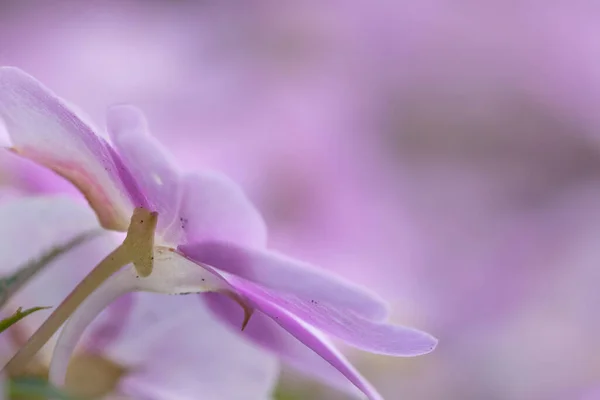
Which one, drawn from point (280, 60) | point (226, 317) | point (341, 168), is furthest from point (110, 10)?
point (226, 317)

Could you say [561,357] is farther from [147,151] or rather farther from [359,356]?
[147,151]

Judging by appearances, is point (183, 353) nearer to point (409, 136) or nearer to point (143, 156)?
point (143, 156)

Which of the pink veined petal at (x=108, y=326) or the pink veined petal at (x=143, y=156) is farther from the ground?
the pink veined petal at (x=143, y=156)

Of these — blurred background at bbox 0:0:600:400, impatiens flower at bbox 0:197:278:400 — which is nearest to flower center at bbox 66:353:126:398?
impatiens flower at bbox 0:197:278:400

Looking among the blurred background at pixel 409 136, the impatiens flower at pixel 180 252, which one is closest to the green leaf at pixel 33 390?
the impatiens flower at pixel 180 252

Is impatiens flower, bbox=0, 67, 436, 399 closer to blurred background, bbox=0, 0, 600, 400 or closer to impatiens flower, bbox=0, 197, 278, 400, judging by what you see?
impatiens flower, bbox=0, 197, 278, 400

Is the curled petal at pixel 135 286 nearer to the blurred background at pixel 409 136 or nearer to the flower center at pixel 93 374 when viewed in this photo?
the flower center at pixel 93 374

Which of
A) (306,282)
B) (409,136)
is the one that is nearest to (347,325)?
(306,282)

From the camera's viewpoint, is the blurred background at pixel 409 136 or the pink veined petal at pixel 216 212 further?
the blurred background at pixel 409 136
